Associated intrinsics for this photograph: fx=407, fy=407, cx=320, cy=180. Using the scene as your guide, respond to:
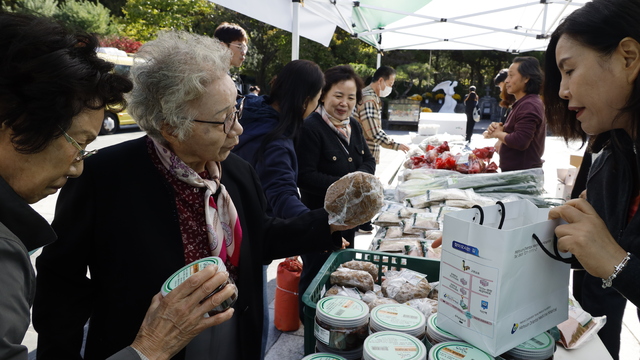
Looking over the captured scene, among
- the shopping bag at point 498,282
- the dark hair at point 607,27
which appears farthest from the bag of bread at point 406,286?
the dark hair at point 607,27

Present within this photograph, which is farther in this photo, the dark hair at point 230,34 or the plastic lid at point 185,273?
the dark hair at point 230,34

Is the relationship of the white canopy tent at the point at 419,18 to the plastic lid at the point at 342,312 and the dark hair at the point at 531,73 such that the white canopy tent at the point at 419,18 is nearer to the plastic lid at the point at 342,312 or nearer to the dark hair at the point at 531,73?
the dark hair at the point at 531,73

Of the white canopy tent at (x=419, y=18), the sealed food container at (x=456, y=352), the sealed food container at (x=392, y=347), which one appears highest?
the white canopy tent at (x=419, y=18)

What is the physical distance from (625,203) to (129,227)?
178 centimetres

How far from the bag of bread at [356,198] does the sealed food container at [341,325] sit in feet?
1.40

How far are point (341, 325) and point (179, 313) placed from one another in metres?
0.50

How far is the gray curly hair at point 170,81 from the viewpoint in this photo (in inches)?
56.1

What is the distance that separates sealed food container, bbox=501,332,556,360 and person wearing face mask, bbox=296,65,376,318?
1803mm

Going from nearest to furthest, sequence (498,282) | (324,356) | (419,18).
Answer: (498,282)
(324,356)
(419,18)

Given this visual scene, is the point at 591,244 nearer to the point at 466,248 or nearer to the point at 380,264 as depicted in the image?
the point at 466,248

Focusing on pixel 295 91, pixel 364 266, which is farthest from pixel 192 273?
pixel 295 91

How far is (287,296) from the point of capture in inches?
127

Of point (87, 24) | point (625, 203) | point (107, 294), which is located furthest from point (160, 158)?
point (87, 24)

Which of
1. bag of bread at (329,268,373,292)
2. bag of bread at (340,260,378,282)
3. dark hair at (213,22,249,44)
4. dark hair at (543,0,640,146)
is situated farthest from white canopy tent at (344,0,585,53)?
bag of bread at (329,268,373,292)
